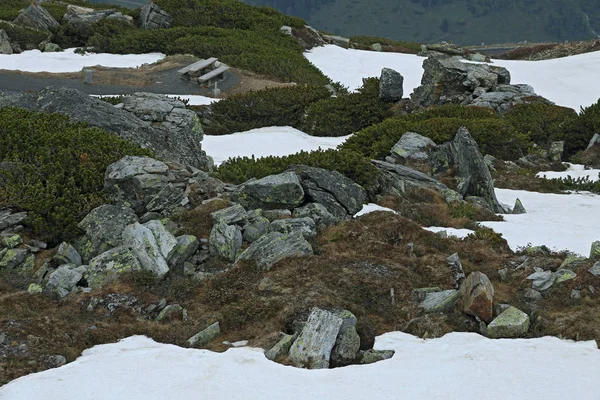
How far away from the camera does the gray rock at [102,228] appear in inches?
507

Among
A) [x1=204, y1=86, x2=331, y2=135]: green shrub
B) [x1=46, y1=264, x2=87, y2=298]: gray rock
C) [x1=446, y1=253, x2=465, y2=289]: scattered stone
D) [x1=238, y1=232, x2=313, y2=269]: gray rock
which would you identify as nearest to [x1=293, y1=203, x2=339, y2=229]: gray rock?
[x1=238, y1=232, x2=313, y2=269]: gray rock

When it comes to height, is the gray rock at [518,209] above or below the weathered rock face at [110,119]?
below

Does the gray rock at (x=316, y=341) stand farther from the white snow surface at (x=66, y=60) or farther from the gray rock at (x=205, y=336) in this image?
the white snow surface at (x=66, y=60)

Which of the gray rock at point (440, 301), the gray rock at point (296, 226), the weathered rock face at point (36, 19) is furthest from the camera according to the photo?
the weathered rock face at point (36, 19)

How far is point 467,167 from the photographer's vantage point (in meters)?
20.8

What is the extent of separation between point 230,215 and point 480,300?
5700 millimetres

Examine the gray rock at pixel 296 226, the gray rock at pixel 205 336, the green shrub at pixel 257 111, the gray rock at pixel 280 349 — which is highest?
the gray rock at pixel 296 226

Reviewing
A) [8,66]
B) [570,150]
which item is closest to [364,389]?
[570,150]

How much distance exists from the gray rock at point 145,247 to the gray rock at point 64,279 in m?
1.01

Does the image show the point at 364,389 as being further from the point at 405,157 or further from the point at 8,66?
the point at 8,66

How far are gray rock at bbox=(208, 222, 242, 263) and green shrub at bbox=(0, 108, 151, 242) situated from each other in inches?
118

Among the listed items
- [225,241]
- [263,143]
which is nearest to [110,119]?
[225,241]

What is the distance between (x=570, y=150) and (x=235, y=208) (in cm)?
2044

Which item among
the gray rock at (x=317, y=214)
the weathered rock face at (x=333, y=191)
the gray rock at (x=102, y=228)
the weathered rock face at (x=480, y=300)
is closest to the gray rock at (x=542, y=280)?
the weathered rock face at (x=480, y=300)
